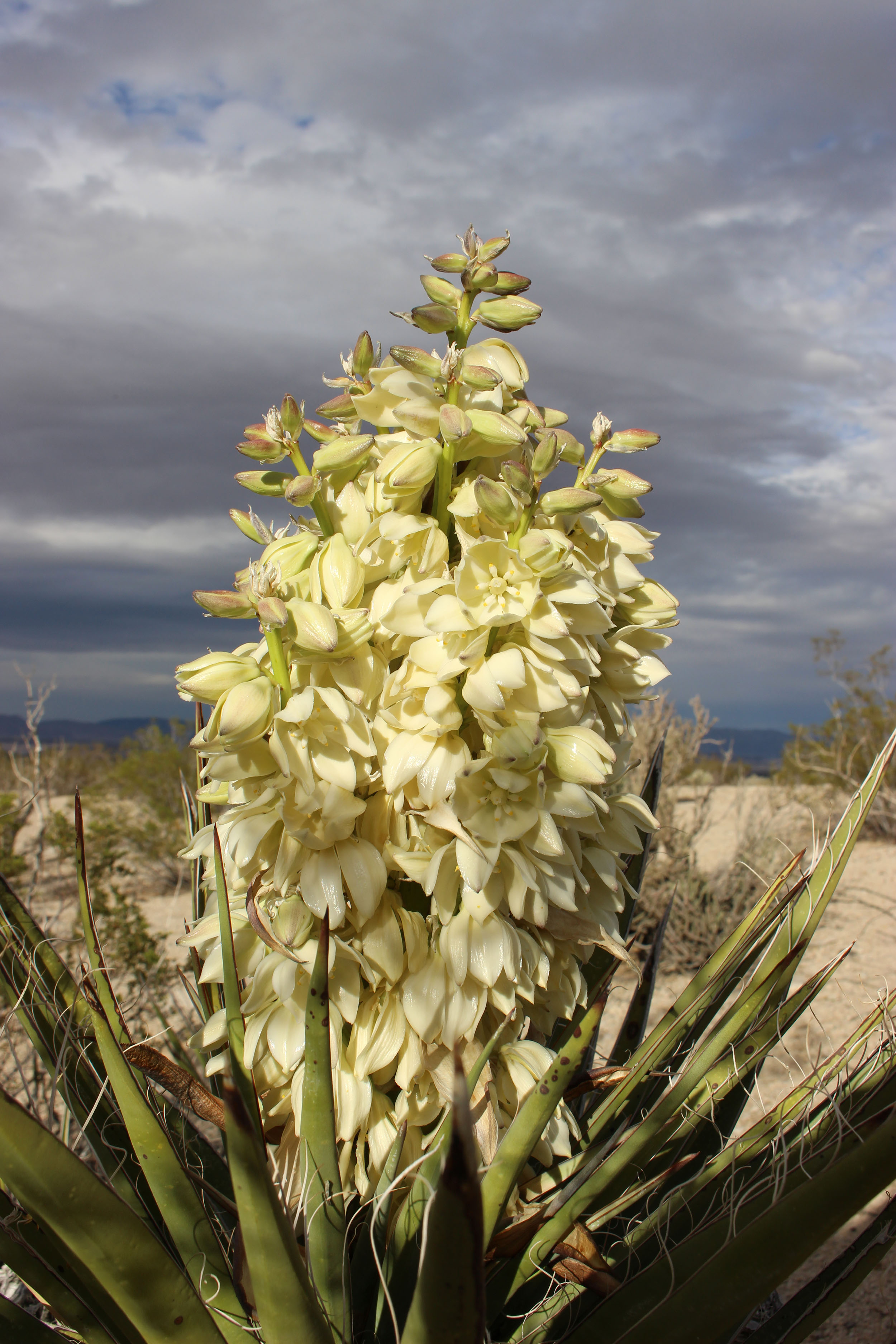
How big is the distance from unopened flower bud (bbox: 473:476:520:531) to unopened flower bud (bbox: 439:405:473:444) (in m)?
0.05

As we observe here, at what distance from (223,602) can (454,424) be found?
300mm

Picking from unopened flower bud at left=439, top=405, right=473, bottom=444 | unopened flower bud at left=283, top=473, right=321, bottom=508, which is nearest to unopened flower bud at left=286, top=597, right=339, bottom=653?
unopened flower bud at left=283, top=473, right=321, bottom=508

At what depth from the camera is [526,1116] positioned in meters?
0.79

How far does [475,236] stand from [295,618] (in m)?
0.52

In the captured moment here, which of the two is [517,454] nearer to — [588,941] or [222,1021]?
[588,941]

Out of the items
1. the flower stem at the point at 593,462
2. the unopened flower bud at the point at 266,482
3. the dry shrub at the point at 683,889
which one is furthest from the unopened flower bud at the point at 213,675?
the dry shrub at the point at 683,889

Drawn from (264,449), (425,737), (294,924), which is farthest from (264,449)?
(294,924)

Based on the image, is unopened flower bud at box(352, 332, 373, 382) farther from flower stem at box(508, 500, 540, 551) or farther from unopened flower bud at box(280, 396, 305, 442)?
flower stem at box(508, 500, 540, 551)

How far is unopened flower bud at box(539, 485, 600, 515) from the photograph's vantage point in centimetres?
86

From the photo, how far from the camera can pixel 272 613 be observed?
76cm

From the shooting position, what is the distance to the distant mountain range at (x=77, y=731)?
21.3 feet

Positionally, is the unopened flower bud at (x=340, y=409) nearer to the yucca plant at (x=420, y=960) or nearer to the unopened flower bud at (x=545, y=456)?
the yucca plant at (x=420, y=960)

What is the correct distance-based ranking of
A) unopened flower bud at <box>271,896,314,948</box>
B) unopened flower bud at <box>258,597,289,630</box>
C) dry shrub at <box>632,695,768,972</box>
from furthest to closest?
dry shrub at <box>632,695,768,972</box>, unopened flower bud at <box>271,896,314,948</box>, unopened flower bud at <box>258,597,289,630</box>

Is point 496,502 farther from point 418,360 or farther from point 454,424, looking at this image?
point 418,360
